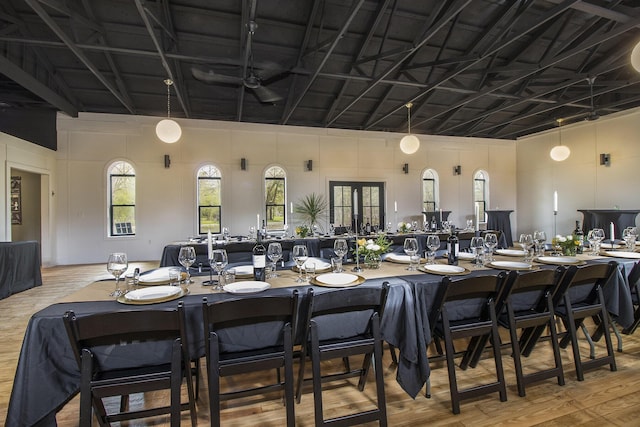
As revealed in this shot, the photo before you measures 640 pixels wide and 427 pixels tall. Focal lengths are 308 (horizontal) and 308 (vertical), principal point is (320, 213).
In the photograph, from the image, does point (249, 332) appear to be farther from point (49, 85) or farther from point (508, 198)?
point (508, 198)

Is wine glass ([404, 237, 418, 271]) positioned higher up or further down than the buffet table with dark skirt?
higher up

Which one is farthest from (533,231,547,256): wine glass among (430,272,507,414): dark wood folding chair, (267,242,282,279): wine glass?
(267,242,282,279): wine glass

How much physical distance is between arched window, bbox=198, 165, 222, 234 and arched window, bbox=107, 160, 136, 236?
5.24 feet

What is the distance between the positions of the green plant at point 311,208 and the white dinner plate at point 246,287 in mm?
6658

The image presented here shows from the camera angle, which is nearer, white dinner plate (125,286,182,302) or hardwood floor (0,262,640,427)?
white dinner plate (125,286,182,302)

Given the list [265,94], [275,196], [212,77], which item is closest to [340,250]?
[212,77]

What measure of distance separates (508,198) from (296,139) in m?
7.79

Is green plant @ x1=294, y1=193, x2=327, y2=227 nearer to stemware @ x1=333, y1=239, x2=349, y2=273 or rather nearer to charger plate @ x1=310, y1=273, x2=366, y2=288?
stemware @ x1=333, y1=239, x2=349, y2=273

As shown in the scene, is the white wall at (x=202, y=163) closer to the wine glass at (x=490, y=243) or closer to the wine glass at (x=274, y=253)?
the wine glass at (x=274, y=253)

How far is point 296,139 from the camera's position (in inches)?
349

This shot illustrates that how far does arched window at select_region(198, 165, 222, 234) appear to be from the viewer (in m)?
8.25

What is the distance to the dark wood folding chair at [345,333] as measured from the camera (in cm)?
164

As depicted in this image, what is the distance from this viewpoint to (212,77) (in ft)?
15.8

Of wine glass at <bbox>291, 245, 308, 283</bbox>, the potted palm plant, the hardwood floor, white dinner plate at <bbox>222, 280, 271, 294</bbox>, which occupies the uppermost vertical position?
the potted palm plant
